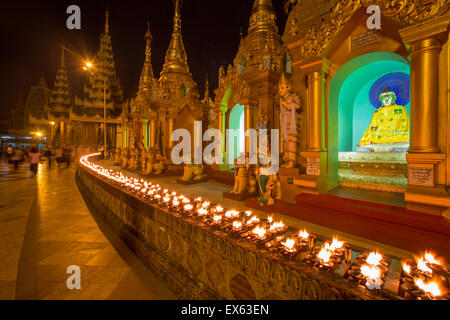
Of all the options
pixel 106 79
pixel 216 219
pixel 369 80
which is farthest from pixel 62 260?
pixel 106 79

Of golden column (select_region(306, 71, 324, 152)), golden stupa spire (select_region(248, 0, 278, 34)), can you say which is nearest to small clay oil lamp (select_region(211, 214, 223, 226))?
golden column (select_region(306, 71, 324, 152))

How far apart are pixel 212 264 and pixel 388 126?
18.4 ft

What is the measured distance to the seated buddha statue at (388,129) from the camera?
5172 millimetres

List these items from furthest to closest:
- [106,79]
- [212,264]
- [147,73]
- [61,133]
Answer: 1. [106,79]
2. [61,133]
3. [147,73]
4. [212,264]

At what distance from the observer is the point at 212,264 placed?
2.59 metres

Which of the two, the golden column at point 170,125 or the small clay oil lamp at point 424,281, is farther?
the golden column at point 170,125

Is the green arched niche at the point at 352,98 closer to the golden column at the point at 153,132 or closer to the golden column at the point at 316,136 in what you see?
the golden column at the point at 316,136

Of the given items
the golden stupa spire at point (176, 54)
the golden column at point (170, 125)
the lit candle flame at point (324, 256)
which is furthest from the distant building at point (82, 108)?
the lit candle flame at point (324, 256)

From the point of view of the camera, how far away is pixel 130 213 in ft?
14.8

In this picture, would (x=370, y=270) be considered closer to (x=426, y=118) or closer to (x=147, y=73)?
(x=426, y=118)

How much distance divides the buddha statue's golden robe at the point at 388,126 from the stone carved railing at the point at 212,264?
16.6 ft
